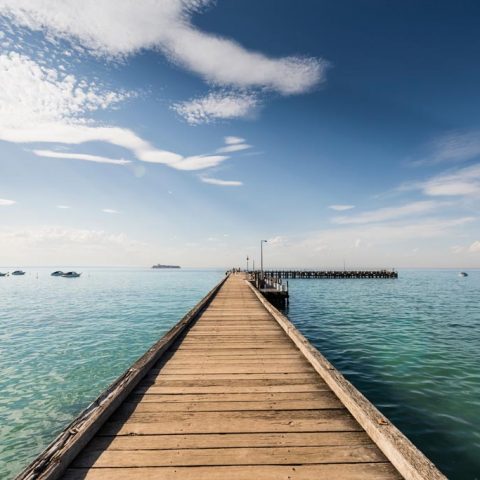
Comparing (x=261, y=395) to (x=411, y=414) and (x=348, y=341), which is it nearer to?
(x=411, y=414)

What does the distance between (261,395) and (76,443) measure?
238 cm

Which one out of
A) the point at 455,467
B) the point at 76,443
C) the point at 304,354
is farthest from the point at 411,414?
Result: the point at 76,443

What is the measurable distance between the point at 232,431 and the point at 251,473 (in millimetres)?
700

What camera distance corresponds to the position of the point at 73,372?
Result: 1134cm

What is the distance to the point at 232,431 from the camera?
11.6 ft

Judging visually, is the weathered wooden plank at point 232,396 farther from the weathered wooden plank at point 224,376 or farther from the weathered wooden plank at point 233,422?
the weathered wooden plank at point 224,376

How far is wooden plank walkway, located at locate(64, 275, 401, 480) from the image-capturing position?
2.89 metres

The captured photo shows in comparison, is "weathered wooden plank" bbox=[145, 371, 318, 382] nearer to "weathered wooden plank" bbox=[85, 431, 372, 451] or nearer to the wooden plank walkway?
the wooden plank walkway

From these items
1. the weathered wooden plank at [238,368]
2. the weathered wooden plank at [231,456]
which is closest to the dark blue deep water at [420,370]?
the weathered wooden plank at [238,368]

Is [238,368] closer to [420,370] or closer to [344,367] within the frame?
[344,367]

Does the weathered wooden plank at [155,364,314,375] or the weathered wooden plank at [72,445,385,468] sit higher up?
the weathered wooden plank at [155,364,314,375]

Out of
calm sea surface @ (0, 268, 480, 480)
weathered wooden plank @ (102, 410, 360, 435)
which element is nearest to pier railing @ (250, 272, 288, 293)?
calm sea surface @ (0, 268, 480, 480)

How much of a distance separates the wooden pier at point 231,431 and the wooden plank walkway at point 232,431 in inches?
0.4

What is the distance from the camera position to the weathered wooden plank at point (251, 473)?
279 centimetres
